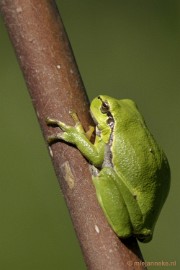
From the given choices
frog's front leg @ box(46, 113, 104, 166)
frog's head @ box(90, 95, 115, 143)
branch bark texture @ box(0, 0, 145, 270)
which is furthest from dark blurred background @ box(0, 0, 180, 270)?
branch bark texture @ box(0, 0, 145, 270)

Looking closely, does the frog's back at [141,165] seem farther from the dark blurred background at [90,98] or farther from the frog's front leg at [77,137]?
the dark blurred background at [90,98]

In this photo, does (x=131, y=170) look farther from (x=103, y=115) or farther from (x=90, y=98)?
(x=90, y=98)

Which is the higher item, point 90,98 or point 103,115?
point 103,115

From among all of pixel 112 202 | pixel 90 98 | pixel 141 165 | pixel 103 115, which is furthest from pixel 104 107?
pixel 90 98

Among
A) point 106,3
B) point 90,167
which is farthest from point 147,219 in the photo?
point 106,3

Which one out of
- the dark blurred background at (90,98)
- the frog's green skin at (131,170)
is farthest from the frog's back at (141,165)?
the dark blurred background at (90,98)

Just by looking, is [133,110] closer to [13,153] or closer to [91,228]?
[91,228]
